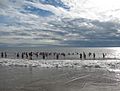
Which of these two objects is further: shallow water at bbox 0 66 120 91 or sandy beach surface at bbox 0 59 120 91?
sandy beach surface at bbox 0 59 120 91

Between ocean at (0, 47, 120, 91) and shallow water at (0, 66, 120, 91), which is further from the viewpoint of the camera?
ocean at (0, 47, 120, 91)

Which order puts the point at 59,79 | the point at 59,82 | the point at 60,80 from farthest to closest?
the point at 59,79 < the point at 60,80 < the point at 59,82

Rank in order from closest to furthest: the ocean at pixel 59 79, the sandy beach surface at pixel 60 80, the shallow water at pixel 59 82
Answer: the shallow water at pixel 59 82 → the sandy beach surface at pixel 60 80 → the ocean at pixel 59 79

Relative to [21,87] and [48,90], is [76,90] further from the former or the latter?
[21,87]

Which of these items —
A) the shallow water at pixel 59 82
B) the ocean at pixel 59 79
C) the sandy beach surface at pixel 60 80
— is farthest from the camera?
the ocean at pixel 59 79

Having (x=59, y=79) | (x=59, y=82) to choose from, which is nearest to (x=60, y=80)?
(x=59, y=79)

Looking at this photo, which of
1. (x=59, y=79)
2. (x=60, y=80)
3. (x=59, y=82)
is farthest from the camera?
(x=59, y=79)

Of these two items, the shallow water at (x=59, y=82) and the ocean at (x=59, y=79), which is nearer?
the shallow water at (x=59, y=82)

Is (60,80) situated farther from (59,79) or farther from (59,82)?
(59,82)

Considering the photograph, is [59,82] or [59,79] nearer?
[59,82]

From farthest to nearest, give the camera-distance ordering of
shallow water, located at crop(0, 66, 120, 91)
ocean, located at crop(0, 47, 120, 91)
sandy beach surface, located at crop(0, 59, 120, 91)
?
ocean, located at crop(0, 47, 120, 91) < sandy beach surface, located at crop(0, 59, 120, 91) < shallow water, located at crop(0, 66, 120, 91)

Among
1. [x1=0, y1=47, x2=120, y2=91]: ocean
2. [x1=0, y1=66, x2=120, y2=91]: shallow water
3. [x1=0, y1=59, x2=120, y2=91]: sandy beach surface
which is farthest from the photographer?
[x1=0, y1=47, x2=120, y2=91]: ocean

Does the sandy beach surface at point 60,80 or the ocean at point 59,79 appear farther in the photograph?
the ocean at point 59,79

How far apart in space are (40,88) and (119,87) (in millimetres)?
6431
